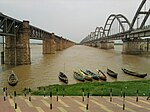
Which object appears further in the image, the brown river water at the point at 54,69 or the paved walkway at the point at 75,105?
the brown river water at the point at 54,69

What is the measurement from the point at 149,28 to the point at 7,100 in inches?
2382

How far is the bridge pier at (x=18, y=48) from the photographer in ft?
177

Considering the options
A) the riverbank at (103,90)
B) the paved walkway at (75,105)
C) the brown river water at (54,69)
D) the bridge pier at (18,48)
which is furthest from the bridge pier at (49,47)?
the paved walkway at (75,105)

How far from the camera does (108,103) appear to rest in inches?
552

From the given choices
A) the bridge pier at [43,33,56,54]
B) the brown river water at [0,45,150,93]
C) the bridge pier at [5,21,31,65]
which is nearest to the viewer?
the brown river water at [0,45,150,93]

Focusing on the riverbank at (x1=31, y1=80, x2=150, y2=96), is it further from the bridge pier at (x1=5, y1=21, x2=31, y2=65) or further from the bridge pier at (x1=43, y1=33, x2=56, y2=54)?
the bridge pier at (x1=43, y1=33, x2=56, y2=54)

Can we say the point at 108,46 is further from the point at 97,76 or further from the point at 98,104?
the point at 98,104

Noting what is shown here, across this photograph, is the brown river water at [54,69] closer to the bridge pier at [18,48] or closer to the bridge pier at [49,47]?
the bridge pier at [18,48]

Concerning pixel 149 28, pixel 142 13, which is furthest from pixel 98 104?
pixel 142 13

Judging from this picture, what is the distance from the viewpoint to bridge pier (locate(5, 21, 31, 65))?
53844 millimetres

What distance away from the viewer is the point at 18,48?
55.0 meters

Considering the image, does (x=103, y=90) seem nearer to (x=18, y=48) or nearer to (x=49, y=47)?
(x=18, y=48)

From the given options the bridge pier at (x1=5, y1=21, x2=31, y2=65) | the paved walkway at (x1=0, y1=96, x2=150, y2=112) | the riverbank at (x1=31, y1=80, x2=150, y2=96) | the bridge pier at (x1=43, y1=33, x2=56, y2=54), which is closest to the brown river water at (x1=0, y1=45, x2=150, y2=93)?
the bridge pier at (x1=5, y1=21, x2=31, y2=65)

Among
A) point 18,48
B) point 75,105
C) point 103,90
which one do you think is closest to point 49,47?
point 18,48
